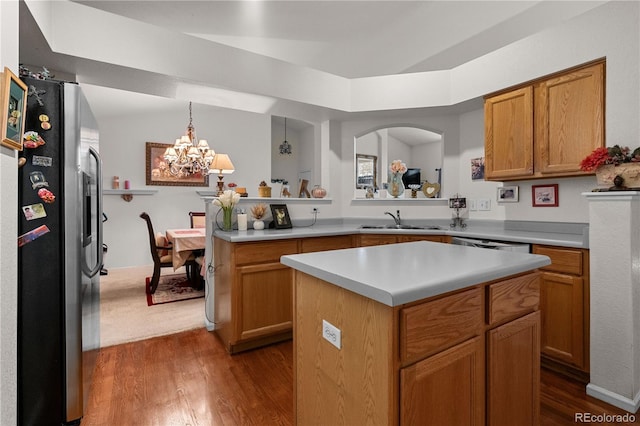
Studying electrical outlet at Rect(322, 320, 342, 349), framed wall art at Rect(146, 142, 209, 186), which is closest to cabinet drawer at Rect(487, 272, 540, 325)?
electrical outlet at Rect(322, 320, 342, 349)

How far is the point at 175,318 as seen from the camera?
3.30m

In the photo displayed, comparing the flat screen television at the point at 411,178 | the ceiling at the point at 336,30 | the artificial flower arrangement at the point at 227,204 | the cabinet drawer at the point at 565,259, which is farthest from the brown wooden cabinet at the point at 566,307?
the flat screen television at the point at 411,178

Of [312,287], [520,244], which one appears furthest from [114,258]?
[520,244]

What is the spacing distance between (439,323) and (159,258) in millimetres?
4056

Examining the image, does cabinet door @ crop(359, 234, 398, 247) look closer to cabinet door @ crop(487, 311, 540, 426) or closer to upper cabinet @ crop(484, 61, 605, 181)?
upper cabinet @ crop(484, 61, 605, 181)

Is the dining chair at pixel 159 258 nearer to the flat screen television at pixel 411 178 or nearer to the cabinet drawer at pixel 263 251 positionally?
the cabinet drawer at pixel 263 251

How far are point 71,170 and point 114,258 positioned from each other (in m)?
4.95

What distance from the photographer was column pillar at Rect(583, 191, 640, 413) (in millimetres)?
1829

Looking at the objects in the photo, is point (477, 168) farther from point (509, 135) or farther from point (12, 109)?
point (12, 109)

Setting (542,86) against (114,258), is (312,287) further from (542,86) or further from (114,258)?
(114,258)

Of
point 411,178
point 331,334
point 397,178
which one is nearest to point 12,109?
point 331,334

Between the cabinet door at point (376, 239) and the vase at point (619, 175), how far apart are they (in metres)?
1.62

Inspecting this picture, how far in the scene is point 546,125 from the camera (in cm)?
253

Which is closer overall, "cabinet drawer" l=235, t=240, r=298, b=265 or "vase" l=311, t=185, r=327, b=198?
"cabinet drawer" l=235, t=240, r=298, b=265
